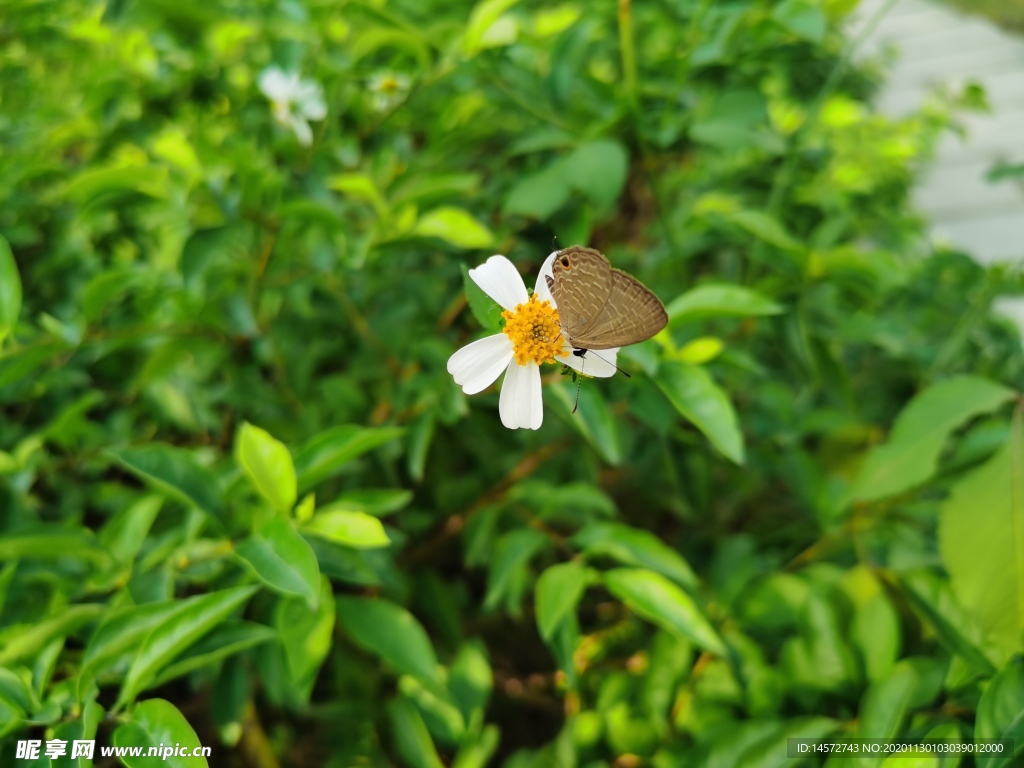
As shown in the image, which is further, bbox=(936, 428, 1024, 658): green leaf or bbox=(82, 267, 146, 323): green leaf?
bbox=(82, 267, 146, 323): green leaf

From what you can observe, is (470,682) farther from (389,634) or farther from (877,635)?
(877,635)

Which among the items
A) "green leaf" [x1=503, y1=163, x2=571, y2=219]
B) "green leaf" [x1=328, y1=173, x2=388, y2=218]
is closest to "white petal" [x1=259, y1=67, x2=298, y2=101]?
"green leaf" [x1=328, y1=173, x2=388, y2=218]

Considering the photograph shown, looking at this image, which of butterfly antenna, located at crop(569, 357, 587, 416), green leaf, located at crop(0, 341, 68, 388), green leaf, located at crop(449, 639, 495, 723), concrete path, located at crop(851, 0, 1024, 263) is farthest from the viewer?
concrete path, located at crop(851, 0, 1024, 263)

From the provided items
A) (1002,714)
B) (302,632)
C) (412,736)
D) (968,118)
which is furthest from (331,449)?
(968,118)

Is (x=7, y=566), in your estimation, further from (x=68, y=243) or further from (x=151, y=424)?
(x=68, y=243)

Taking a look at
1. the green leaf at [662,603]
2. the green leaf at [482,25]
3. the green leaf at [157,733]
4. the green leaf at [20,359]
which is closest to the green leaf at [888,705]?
→ the green leaf at [662,603]

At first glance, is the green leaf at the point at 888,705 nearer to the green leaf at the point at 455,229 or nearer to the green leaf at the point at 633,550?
the green leaf at the point at 633,550

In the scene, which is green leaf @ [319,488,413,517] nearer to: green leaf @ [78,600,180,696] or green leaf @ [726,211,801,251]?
green leaf @ [78,600,180,696]

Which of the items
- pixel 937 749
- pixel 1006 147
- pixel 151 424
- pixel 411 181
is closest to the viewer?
pixel 937 749

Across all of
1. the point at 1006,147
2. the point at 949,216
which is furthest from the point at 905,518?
the point at 1006,147
